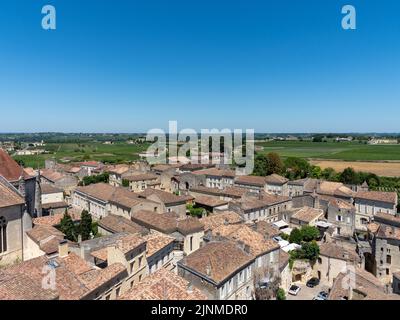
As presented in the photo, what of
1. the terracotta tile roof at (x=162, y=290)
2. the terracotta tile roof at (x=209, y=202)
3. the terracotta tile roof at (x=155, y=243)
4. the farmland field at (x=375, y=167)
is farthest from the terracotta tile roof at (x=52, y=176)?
the farmland field at (x=375, y=167)

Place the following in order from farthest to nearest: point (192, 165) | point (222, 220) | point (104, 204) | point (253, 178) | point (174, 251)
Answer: point (192, 165) → point (253, 178) → point (104, 204) → point (222, 220) → point (174, 251)

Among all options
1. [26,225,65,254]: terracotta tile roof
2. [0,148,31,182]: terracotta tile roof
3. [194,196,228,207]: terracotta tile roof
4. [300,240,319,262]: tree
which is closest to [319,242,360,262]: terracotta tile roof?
[300,240,319,262]: tree

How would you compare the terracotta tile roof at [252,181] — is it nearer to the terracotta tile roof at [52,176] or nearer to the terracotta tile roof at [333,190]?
the terracotta tile roof at [333,190]

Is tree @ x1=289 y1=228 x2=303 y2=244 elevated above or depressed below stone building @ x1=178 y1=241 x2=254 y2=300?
below

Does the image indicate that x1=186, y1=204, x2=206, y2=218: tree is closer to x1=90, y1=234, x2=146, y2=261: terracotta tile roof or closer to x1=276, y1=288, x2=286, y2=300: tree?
x1=276, y1=288, x2=286, y2=300: tree
